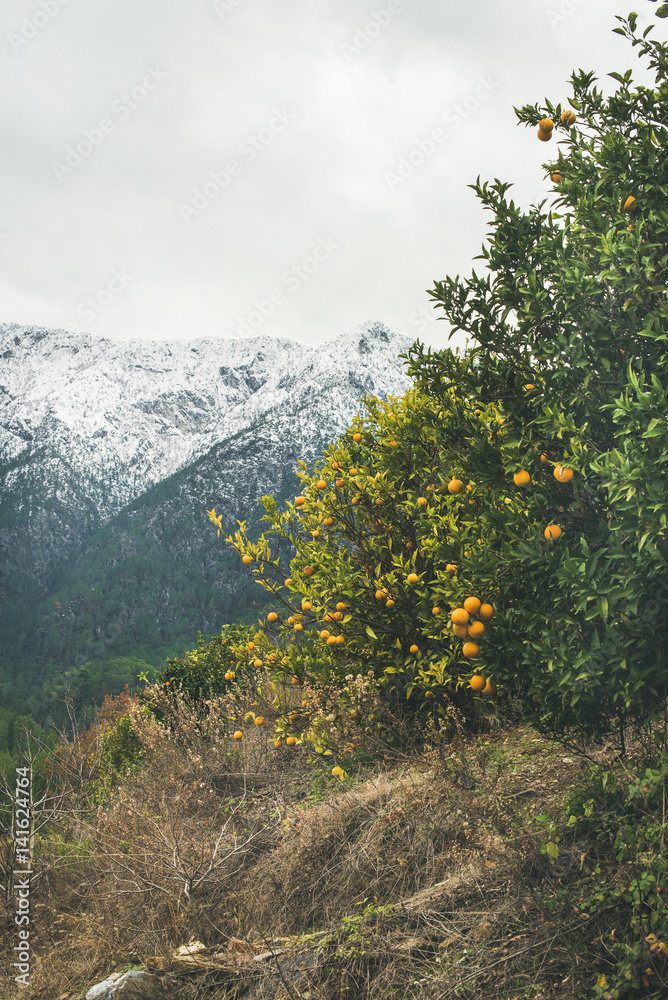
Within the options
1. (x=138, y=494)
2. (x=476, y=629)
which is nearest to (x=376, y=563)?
(x=476, y=629)

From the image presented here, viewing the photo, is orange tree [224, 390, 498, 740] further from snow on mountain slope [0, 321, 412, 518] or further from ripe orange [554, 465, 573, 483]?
snow on mountain slope [0, 321, 412, 518]

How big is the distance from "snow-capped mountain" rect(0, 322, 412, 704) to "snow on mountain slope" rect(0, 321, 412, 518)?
19.9 inches

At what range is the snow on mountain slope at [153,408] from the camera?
5143 inches

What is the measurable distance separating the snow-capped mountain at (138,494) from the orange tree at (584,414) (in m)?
89.6

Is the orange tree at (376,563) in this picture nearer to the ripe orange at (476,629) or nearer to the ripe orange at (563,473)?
the ripe orange at (476,629)

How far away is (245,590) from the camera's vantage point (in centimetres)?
10788

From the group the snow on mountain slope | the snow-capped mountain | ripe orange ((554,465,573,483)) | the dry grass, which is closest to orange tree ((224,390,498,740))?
the dry grass

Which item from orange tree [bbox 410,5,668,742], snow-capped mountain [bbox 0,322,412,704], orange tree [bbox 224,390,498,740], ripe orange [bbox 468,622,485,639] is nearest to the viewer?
orange tree [bbox 410,5,668,742]

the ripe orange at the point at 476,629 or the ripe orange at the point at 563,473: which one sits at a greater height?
the ripe orange at the point at 563,473

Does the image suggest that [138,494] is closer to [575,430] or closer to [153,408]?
[153,408]

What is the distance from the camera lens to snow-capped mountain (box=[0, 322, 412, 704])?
112 metres

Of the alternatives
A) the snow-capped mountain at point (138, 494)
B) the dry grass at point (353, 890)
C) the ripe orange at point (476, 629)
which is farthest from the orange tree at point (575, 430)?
the snow-capped mountain at point (138, 494)

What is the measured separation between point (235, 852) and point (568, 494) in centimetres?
322

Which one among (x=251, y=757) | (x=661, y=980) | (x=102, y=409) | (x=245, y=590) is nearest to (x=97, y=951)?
(x=251, y=757)
